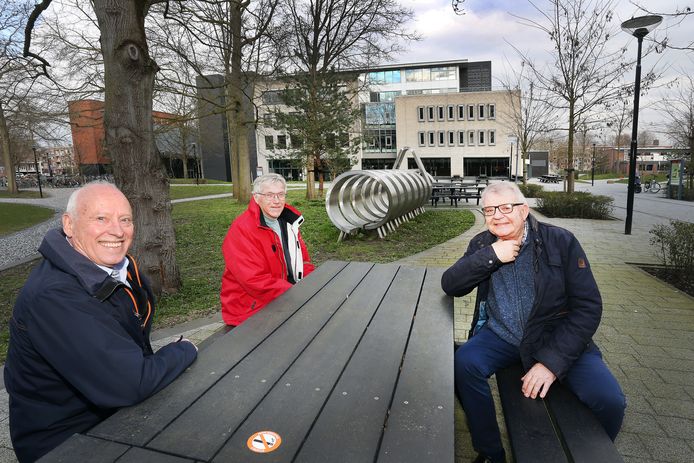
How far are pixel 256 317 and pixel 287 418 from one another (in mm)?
1059

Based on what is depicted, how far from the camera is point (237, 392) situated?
1626mm

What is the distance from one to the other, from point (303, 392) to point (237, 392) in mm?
247

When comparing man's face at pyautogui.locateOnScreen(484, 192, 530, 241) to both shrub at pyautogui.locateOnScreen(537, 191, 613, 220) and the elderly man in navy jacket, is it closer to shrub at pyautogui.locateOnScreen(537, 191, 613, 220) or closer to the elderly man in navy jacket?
the elderly man in navy jacket

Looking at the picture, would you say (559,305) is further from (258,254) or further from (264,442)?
(258,254)

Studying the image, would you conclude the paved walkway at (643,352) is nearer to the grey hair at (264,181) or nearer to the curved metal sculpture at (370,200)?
the grey hair at (264,181)

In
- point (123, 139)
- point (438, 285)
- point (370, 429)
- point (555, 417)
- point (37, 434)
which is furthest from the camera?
point (123, 139)

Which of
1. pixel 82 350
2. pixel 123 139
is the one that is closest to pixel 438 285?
pixel 82 350

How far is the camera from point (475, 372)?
2217mm

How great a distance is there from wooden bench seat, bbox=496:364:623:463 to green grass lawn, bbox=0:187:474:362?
3.75 m

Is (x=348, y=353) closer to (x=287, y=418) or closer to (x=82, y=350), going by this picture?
(x=287, y=418)

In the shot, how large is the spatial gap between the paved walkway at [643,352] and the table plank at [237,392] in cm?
120

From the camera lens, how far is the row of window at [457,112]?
1937 inches

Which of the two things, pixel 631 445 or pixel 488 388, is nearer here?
pixel 488 388

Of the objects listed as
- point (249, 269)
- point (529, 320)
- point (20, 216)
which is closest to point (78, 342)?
point (249, 269)
